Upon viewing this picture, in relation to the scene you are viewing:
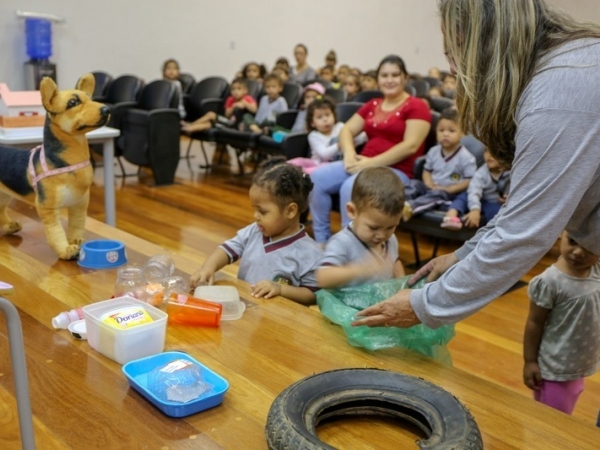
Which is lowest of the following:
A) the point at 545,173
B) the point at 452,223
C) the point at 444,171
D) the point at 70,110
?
the point at 452,223

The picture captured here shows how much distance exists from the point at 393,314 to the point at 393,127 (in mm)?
2482

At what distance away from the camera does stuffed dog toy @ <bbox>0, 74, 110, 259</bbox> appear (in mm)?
2043

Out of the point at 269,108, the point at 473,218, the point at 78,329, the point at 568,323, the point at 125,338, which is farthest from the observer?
the point at 269,108

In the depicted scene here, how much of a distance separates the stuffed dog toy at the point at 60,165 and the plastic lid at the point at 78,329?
584mm

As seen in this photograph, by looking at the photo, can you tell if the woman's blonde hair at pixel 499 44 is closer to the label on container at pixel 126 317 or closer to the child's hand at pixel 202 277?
the label on container at pixel 126 317

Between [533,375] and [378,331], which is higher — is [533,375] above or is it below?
below

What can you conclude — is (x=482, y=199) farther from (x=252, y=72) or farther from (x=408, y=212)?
(x=252, y=72)

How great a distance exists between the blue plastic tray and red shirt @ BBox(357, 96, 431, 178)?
261cm

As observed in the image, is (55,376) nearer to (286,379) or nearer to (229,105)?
(286,379)

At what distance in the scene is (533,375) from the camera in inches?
73.2

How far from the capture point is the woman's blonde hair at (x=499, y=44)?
116 centimetres

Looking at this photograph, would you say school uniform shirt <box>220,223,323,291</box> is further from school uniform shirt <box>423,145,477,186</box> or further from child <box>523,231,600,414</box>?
school uniform shirt <box>423,145,477,186</box>

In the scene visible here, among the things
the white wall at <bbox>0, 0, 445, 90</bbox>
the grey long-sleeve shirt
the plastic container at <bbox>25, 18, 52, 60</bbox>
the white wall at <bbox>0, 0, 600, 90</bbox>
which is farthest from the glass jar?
the white wall at <bbox>0, 0, 445, 90</bbox>

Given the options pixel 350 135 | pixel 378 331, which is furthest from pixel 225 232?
pixel 378 331
